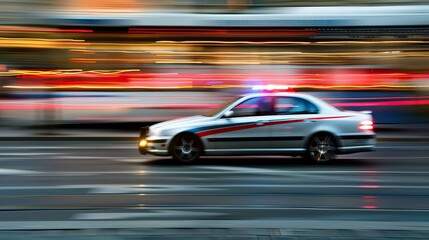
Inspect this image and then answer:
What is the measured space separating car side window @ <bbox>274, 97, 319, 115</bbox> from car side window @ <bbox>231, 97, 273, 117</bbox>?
16 cm

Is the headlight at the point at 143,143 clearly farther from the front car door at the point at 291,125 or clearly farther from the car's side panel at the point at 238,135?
the front car door at the point at 291,125

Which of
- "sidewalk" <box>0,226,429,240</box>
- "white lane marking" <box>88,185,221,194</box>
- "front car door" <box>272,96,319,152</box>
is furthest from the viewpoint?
"front car door" <box>272,96,319,152</box>

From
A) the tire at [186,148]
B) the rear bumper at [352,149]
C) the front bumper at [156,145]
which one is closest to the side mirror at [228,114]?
the tire at [186,148]

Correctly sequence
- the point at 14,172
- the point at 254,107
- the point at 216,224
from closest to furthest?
the point at 216,224, the point at 14,172, the point at 254,107

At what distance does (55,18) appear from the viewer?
18750 millimetres

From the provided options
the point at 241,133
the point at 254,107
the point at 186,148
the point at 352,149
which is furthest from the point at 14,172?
the point at 352,149

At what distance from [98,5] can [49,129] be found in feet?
12.1

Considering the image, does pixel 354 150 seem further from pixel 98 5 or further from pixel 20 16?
pixel 20 16

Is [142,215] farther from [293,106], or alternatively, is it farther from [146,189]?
[293,106]

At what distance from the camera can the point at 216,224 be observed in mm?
7070

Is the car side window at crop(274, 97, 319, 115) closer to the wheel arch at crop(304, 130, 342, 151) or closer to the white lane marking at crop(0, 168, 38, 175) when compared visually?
the wheel arch at crop(304, 130, 342, 151)

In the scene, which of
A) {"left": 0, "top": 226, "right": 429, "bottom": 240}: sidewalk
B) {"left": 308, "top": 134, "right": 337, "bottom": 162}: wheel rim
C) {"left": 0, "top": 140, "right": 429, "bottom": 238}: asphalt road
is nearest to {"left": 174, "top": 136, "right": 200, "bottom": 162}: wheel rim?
{"left": 0, "top": 140, "right": 429, "bottom": 238}: asphalt road

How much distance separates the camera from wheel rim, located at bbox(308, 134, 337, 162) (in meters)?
12.7

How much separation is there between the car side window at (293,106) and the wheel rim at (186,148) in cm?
157
